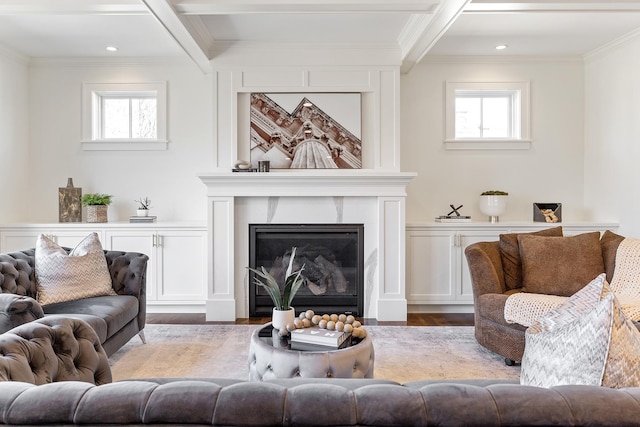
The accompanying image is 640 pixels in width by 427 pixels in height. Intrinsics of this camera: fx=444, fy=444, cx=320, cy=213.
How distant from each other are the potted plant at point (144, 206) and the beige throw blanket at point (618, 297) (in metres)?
3.50

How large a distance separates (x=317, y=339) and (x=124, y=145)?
11.9 feet

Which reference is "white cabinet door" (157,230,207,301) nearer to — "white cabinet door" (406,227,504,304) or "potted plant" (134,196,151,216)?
"potted plant" (134,196,151,216)

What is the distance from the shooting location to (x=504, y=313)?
9.89 ft

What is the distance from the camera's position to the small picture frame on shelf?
4.60 metres

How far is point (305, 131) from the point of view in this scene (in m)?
4.44

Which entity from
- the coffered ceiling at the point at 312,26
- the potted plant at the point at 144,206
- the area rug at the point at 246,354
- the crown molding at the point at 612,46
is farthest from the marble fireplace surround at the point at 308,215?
the crown molding at the point at 612,46

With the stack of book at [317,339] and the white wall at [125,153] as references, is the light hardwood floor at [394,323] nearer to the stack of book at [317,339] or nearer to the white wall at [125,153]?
the white wall at [125,153]

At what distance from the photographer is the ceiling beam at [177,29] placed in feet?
9.91

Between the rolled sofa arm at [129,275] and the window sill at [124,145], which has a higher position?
the window sill at [124,145]

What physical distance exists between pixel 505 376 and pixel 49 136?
16.2 ft

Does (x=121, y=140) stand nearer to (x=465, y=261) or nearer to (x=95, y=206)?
(x=95, y=206)

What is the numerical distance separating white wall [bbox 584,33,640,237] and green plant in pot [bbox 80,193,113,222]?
5.08 meters

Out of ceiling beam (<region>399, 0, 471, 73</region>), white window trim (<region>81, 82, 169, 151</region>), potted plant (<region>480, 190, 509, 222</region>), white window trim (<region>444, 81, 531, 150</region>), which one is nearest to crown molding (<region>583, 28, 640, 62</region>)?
white window trim (<region>444, 81, 531, 150</region>)

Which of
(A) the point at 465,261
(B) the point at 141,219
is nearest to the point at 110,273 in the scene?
(B) the point at 141,219
